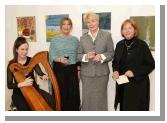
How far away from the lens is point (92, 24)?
8.33 feet

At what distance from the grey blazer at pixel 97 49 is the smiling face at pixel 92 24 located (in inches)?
2.4

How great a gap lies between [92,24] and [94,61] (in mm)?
338

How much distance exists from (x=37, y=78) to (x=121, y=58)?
2.61ft

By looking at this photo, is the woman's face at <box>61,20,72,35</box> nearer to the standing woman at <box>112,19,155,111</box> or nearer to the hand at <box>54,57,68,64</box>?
the hand at <box>54,57,68,64</box>

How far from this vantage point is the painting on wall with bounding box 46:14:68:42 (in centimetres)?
260

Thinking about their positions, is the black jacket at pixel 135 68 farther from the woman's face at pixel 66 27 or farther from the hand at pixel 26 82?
the hand at pixel 26 82

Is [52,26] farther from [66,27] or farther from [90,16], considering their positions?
[90,16]

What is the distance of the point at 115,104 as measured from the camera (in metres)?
2.59

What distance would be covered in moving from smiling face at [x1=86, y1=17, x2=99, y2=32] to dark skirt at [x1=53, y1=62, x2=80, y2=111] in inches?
14.9

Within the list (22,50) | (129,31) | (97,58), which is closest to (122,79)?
(97,58)

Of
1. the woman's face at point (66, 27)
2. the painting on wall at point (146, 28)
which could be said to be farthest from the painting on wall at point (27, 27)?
the painting on wall at point (146, 28)

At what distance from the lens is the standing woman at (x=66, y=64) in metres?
2.55

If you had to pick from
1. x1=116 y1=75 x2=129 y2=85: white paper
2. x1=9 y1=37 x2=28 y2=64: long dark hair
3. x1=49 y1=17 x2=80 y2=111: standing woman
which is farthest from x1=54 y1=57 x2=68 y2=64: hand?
x1=116 y1=75 x2=129 y2=85: white paper

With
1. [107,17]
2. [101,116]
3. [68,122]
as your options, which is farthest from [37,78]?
[107,17]
